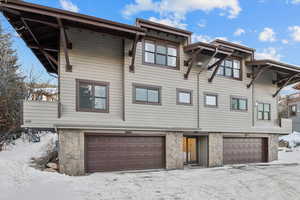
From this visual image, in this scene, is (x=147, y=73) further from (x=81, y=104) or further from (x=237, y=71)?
(x=237, y=71)

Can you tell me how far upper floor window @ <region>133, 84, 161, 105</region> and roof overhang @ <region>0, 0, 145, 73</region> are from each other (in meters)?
2.61

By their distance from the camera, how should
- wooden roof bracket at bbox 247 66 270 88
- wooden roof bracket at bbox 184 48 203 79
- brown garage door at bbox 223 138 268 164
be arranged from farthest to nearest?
wooden roof bracket at bbox 247 66 270 88
brown garage door at bbox 223 138 268 164
wooden roof bracket at bbox 184 48 203 79

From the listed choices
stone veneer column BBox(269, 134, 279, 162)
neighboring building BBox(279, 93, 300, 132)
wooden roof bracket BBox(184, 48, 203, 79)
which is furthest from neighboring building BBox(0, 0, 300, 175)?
neighboring building BBox(279, 93, 300, 132)

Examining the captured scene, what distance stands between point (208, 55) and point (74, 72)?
8.10 meters

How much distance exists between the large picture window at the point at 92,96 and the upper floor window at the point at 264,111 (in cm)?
1119

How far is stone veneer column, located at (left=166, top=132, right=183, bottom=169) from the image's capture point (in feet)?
39.7

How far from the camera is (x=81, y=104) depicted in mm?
10281

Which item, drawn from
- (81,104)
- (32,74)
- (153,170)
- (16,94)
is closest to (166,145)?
(153,170)

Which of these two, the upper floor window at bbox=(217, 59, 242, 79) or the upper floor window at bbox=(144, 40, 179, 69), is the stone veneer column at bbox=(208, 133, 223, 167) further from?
the upper floor window at bbox=(144, 40, 179, 69)

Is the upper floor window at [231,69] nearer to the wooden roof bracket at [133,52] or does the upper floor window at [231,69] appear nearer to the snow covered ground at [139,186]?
the wooden roof bracket at [133,52]

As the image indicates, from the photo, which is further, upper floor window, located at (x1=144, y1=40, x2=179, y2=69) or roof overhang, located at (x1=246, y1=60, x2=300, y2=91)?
roof overhang, located at (x1=246, y1=60, x2=300, y2=91)

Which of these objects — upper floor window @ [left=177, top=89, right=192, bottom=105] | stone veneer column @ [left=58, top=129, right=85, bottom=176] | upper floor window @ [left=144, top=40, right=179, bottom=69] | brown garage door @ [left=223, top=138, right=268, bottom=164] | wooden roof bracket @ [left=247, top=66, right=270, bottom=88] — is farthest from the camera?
wooden roof bracket @ [left=247, top=66, right=270, bottom=88]

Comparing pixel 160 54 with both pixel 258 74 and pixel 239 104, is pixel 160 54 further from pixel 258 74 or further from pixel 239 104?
pixel 258 74

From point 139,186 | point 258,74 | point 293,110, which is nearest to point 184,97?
point 258,74
